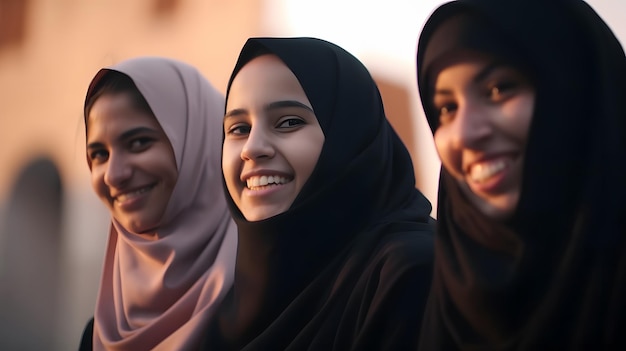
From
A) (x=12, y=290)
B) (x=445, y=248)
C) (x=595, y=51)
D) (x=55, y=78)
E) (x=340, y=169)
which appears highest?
(x=55, y=78)

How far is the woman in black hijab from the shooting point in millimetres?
917

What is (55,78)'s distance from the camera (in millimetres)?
2688

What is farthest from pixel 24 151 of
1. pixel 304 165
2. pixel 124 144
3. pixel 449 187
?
pixel 449 187

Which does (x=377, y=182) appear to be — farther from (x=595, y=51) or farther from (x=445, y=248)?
(x=595, y=51)

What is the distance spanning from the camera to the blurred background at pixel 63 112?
7.70 ft

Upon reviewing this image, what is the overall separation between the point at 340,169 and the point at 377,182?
8 centimetres

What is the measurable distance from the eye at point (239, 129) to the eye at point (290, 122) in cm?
8

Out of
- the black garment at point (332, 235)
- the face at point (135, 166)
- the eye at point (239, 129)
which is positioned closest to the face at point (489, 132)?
the black garment at point (332, 235)

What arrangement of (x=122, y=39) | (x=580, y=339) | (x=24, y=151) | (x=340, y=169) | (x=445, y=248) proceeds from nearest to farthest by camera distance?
(x=580, y=339) < (x=445, y=248) < (x=340, y=169) < (x=122, y=39) < (x=24, y=151)

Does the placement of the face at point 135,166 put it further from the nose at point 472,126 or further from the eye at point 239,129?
the nose at point 472,126

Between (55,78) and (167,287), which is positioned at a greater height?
(55,78)

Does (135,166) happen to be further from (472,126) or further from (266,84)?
(472,126)

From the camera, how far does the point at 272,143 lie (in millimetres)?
1410

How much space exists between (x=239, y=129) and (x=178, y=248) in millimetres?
335
